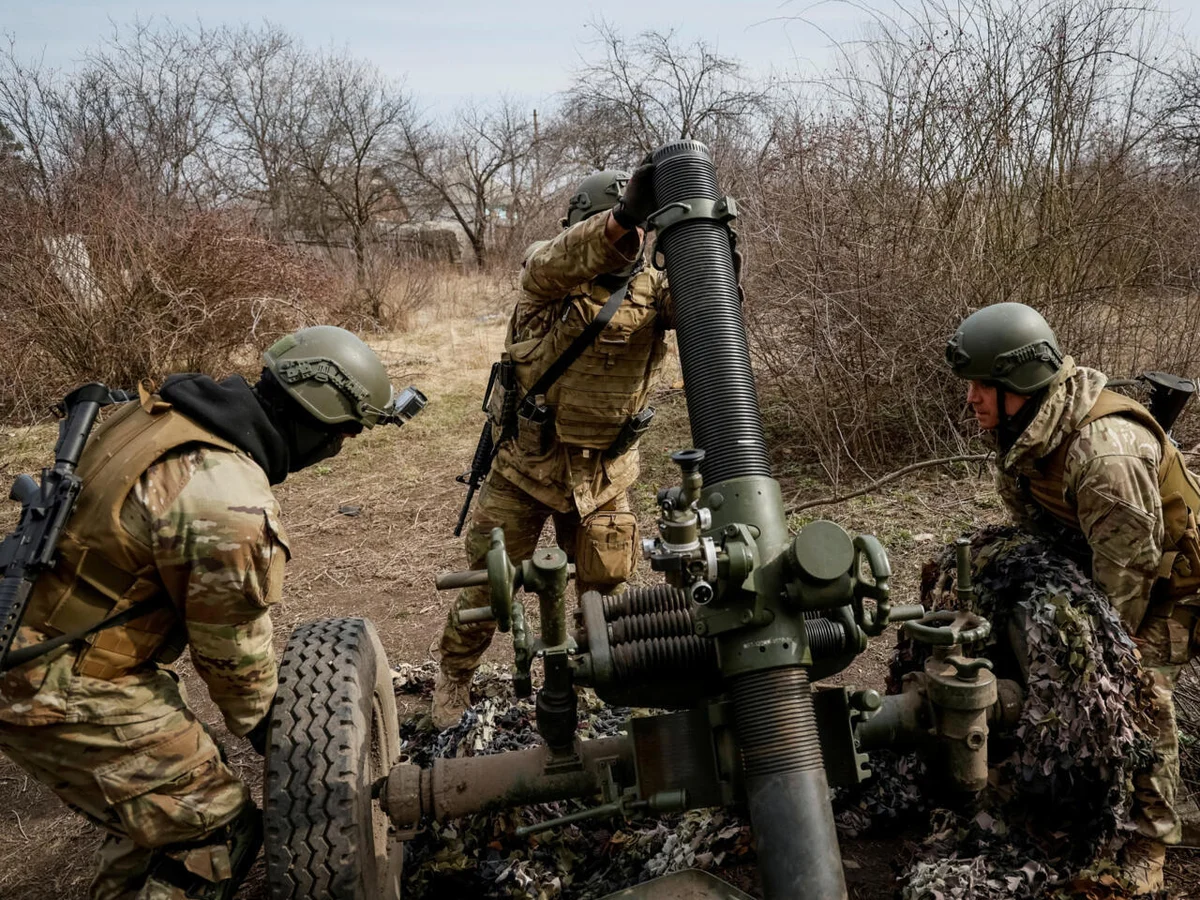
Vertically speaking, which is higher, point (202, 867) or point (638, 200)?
point (638, 200)

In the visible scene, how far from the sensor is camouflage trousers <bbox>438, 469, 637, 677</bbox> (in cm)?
405

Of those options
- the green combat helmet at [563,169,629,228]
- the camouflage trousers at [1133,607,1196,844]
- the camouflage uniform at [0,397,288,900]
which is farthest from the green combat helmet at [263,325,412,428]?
the camouflage trousers at [1133,607,1196,844]

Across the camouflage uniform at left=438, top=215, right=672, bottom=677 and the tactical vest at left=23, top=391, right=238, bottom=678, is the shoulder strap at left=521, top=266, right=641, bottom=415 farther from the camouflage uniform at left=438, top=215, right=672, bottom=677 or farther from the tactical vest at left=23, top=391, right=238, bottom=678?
the tactical vest at left=23, top=391, right=238, bottom=678

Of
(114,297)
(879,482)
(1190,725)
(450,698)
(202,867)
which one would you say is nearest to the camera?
(202,867)

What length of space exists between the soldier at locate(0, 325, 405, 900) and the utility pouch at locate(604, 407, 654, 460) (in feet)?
5.35

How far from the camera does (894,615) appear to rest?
2385 millimetres

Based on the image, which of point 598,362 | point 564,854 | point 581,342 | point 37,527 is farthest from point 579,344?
point 37,527

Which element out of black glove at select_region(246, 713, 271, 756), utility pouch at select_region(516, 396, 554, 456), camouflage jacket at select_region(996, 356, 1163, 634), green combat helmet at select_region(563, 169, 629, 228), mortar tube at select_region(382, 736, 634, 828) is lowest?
mortar tube at select_region(382, 736, 634, 828)

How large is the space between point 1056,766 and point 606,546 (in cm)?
203

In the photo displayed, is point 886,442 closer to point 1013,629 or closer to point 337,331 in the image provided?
point 1013,629

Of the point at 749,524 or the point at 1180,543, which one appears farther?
the point at 1180,543

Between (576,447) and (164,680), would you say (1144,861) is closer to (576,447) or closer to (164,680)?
(576,447)

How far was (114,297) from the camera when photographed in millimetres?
10320

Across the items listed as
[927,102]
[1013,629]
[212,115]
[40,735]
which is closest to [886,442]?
[927,102]
